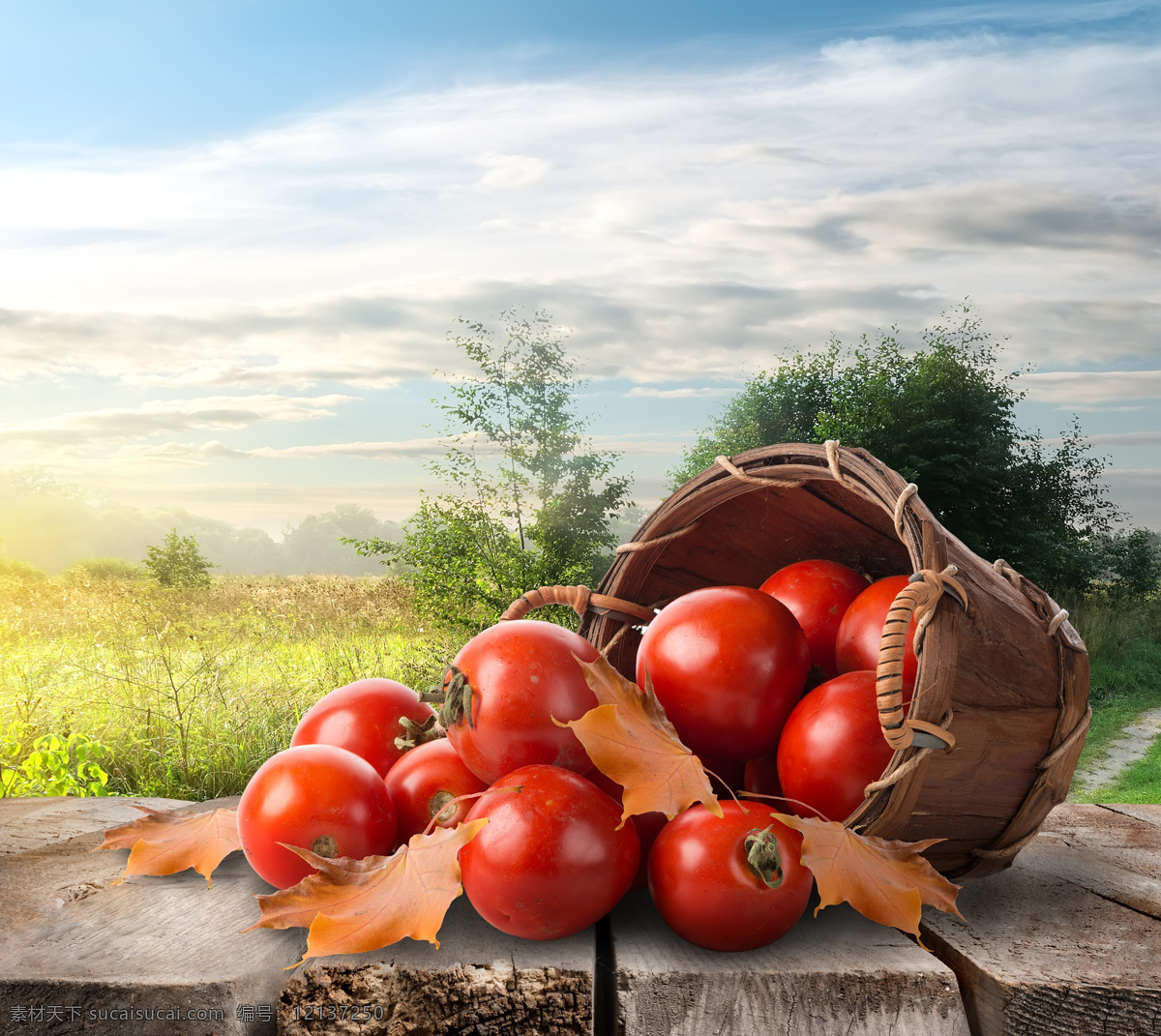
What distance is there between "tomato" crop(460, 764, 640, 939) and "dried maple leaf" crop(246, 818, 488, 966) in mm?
30

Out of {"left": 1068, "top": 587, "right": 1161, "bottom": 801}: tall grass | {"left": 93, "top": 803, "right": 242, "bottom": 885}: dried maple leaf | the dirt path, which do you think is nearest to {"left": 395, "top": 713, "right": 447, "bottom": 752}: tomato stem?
{"left": 93, "top": 803, "right": 242, "bottom": 885}: dried maple leaf

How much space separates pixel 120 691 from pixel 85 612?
3.32 meters

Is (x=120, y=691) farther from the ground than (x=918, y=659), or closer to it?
closer to it

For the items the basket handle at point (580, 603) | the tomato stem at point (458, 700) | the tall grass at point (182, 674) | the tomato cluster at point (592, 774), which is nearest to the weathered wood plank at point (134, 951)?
the tomato cluster at point (592, 774)

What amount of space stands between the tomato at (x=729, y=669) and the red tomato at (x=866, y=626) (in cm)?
10

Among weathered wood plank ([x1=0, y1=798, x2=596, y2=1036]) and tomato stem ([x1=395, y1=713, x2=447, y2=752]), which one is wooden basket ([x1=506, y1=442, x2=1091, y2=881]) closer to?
weathered wood plank ([x1=0, y1=798, x2=596, y2=1036])

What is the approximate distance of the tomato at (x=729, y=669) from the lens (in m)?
1.34

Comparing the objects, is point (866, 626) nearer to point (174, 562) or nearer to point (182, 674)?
point (182, 674)

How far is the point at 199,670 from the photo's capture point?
4594 mm

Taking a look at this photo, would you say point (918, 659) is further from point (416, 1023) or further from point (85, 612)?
point (85, 612)

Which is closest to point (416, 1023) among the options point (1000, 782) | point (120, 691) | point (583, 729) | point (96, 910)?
point (583, 729)

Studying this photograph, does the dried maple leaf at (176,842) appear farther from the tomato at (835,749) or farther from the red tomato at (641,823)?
the tomato at (835,749)

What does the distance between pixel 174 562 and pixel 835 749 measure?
735 inches

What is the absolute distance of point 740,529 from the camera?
1.98 m
